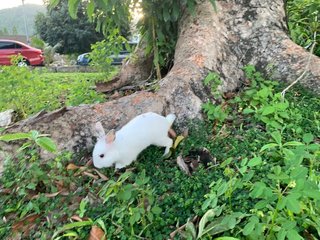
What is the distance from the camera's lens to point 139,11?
3090 mm

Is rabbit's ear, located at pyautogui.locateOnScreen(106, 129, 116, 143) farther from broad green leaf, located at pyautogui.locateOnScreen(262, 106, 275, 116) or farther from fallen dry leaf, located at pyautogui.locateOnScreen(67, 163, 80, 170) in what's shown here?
broad green leaf, located at pyautogui.locateOnScreen(262, 106, 275, 116)

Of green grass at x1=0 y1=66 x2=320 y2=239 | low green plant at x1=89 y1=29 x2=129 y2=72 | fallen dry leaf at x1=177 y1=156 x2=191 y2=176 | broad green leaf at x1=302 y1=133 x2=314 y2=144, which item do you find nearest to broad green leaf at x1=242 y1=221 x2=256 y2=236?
green grass at x1=0 y1=66 x2=320 y2=239

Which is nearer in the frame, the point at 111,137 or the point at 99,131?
the point at 111,137

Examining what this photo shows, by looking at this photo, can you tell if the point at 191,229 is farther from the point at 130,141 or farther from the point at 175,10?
the point at 175,10

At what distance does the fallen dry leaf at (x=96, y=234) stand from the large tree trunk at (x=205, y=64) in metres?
0.73

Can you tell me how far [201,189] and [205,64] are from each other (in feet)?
4.07

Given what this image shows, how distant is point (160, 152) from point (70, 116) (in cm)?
Result: 62

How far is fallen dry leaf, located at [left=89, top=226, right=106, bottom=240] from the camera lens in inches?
59.7

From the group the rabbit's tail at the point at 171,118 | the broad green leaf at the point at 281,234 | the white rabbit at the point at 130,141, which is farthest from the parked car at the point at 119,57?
the broad green leaf at the point at 281,234

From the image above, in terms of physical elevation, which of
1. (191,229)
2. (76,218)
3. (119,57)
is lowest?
(119,57)

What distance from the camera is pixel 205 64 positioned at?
2676mm

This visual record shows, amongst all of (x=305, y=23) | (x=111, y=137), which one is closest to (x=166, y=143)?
(x=111, y=137)

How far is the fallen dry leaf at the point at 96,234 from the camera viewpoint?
4.97 ft

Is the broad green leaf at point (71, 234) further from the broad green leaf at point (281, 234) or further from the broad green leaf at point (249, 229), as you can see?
the broad green leaf at point (281, 234)
